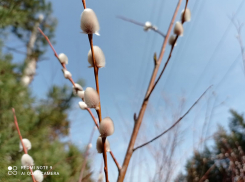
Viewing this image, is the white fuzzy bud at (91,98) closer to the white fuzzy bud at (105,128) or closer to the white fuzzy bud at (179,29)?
the white fuzzy bud at (105,128)

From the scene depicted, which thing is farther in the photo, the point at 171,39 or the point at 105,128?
the point at 171,39

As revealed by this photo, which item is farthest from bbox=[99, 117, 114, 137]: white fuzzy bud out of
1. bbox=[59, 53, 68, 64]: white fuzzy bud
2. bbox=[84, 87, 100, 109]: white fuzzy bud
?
bbox=[59, 53, 68, 64]: white fuzzy bud

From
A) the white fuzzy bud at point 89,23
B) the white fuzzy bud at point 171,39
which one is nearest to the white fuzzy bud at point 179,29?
the white fuzzy bud at point 171,39

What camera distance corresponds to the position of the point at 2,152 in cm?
50

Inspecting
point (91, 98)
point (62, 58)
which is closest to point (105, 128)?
point (91, 98)

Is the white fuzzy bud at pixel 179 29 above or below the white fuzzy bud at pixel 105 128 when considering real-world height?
above

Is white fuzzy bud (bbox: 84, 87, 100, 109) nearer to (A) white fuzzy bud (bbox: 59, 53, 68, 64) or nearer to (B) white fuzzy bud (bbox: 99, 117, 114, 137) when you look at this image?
(B) white fuzzy bud (bbox: 99, 117, 114, 137)

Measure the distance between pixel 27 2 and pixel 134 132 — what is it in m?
2.34

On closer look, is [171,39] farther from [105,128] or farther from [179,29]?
[105,128]

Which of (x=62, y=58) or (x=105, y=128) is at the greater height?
(x=62, y=58)

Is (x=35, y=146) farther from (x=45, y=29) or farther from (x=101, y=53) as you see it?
(x=45, y=29)

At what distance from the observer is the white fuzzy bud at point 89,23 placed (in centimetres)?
13

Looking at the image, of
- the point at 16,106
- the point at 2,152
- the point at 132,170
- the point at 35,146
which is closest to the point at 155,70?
the point at 2,152

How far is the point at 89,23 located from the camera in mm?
131
